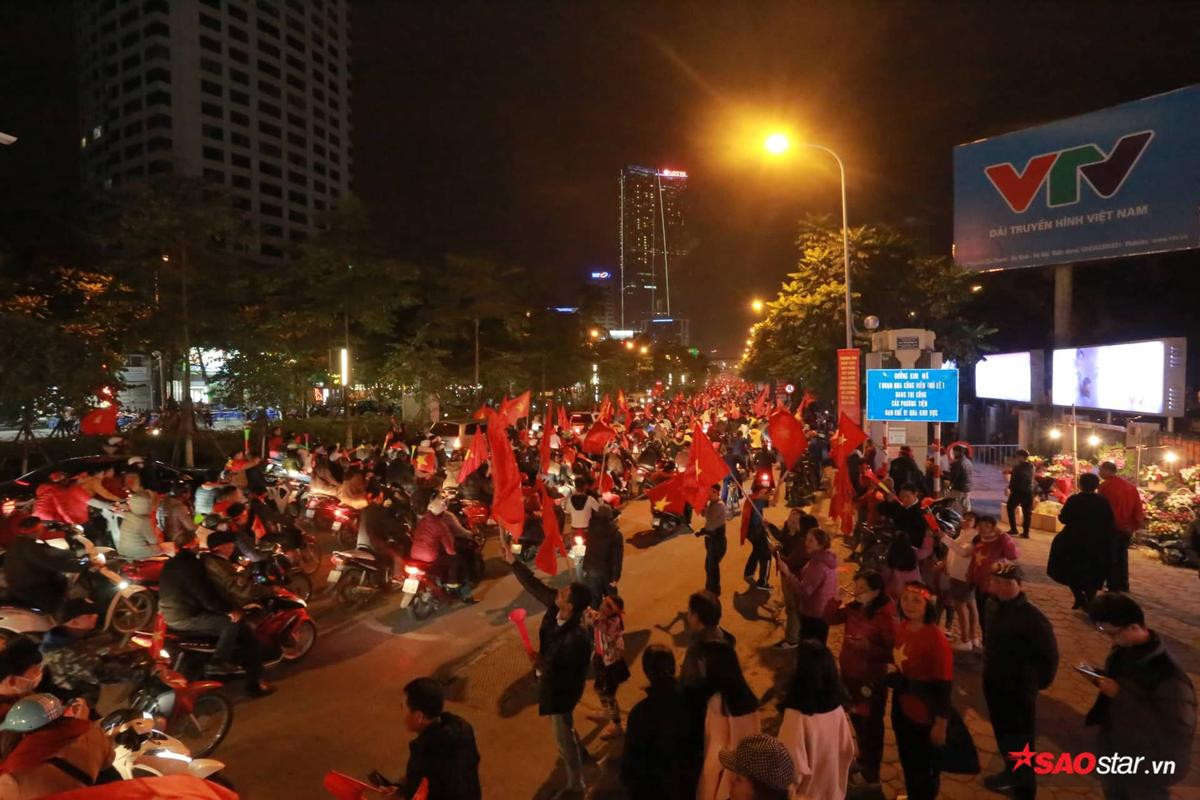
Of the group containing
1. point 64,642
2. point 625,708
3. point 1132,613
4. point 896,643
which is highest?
point 1132,613

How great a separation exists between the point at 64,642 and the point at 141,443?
51.2ft

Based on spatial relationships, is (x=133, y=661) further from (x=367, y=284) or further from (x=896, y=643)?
(x=367, y=284)

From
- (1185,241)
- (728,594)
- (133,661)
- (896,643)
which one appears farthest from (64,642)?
(1185,241)

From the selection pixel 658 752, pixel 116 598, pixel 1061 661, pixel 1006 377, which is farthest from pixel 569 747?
pixel 1006 377

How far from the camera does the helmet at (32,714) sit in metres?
3.45

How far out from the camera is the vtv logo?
56.0 ft

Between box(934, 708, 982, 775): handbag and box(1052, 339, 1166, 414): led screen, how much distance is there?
13427 mm

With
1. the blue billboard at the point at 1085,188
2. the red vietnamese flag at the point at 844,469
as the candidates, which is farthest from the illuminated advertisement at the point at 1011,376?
the red vietnamese flag at the point at 844,469

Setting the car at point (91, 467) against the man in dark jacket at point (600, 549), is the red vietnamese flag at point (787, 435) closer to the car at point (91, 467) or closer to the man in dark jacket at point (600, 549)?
the man in dark jacket at point (600, 549)

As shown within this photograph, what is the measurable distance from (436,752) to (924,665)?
2.85 metres

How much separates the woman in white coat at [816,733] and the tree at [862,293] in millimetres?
16703

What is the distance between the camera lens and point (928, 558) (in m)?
7.44

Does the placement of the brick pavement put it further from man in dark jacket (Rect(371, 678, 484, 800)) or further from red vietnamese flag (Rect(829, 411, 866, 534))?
man in dark jacket (Rect(371, 678, 484, 800))

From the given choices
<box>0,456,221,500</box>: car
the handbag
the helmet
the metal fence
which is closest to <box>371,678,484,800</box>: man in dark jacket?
the helmet
